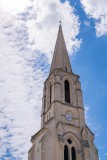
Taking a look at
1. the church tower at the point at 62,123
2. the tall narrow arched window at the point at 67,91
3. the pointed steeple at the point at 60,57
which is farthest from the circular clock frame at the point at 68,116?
the pointed steeple at the point at 60,57

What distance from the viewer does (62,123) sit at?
130 ft

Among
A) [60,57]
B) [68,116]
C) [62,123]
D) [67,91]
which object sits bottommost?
[62,123]

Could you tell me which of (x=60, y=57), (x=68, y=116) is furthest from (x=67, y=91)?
(x=60, y=57)

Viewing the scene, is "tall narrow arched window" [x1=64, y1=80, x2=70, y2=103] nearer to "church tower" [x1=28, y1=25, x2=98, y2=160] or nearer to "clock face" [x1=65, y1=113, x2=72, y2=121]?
"church tower" [x1=28, y1=25, x2=98, y2=160]

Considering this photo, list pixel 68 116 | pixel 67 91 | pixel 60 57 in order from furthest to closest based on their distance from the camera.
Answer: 1. pixel 60 57
2. pixel 67 91
3. pixel 68 116

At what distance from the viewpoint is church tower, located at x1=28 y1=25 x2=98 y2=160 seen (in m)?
A: 36.8

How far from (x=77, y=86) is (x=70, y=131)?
30.9ft

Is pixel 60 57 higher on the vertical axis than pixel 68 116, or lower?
higher

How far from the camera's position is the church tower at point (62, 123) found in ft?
121

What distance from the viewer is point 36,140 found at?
134ft

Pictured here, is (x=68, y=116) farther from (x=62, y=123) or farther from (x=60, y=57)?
(x=60, y=57)

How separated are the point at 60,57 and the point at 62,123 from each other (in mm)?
14379

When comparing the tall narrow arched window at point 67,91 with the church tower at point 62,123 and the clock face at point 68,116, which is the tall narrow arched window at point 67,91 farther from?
the clock face at point 68,116

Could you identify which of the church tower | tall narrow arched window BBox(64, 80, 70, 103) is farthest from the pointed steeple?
tall narrow arched window BBox(64, 80, 70, 103)
